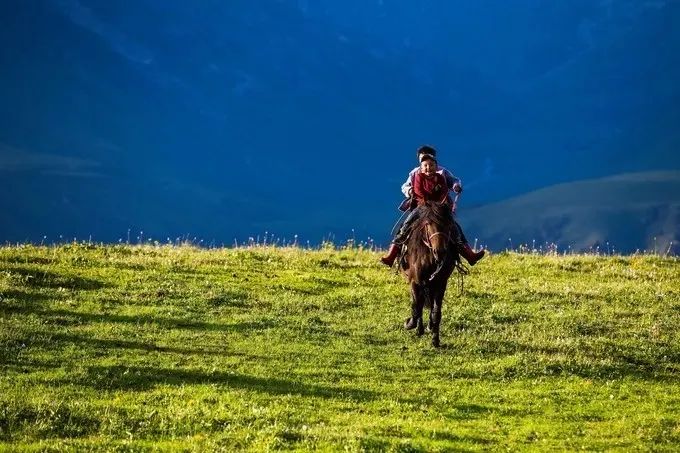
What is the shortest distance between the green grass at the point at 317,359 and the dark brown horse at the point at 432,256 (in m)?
1.17

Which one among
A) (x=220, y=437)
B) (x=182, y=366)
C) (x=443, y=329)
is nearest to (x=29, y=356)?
(x=182, y=366)

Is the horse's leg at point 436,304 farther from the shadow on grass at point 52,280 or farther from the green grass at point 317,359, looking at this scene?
the shadow on grass at point 52,280

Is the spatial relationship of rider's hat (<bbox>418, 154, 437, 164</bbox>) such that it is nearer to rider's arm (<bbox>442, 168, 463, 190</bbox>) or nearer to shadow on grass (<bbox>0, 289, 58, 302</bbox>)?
rider's arm (<bbox>442, 168, 463, 190</bbox>)

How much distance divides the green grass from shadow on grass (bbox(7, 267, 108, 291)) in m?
0.06

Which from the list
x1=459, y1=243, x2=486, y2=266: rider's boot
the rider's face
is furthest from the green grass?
the rider's face

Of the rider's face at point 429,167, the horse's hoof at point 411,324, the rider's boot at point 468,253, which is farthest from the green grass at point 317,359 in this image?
the rider's face at point 429,167

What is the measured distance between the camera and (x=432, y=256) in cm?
2034

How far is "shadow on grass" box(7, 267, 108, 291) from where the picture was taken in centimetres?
2803

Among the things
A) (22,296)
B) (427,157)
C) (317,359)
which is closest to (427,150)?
(427,157)

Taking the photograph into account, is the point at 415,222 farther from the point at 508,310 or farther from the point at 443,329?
the point at 508,310

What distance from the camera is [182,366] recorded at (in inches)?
737

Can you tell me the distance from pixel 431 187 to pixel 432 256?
2087mm

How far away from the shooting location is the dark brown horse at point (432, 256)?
1983 cm

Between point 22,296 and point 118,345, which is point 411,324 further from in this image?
point 22,296
